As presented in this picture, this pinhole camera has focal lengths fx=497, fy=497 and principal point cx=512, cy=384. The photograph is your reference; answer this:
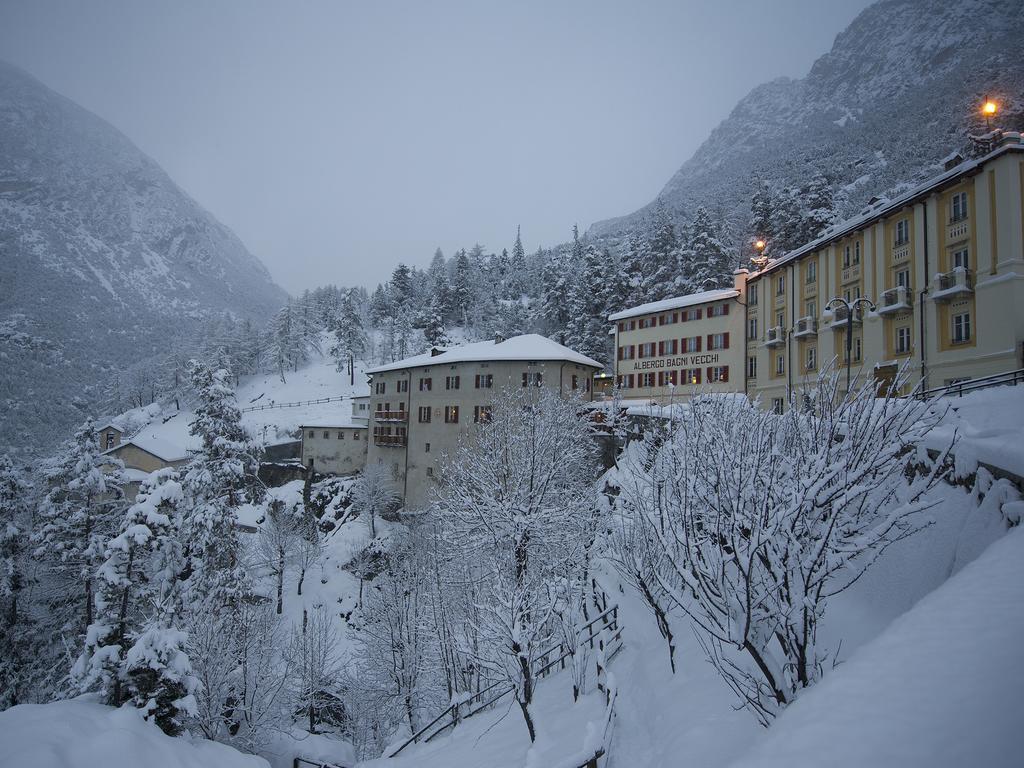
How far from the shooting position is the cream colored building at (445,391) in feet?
136

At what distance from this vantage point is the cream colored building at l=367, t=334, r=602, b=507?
136 feet

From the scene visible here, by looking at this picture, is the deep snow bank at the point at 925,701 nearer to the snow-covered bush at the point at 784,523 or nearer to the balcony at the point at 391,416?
the snow-covered bush at the point at 784,523

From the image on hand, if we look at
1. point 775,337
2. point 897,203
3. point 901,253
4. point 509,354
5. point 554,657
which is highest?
point 897,203

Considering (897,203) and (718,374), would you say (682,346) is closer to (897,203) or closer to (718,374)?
(718,374)

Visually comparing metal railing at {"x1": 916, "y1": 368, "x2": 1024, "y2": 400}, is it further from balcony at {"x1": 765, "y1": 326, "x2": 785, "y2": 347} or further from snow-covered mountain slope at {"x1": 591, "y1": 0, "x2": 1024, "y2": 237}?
snow-covered mountain slope at {"x1": 591, "y1": 0, "x2": 1024, "y2": 237}

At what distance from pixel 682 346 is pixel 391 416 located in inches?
1084

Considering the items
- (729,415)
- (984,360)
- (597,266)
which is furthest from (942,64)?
(729,415)

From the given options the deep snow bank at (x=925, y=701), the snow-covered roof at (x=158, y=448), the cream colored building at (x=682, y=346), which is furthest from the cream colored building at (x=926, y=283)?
the snow-covered roof at (x=158, y=448)

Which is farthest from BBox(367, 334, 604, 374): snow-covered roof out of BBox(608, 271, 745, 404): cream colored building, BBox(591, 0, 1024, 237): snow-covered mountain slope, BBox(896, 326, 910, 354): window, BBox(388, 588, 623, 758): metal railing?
BBox(591, 0, 1024, 237): snow-covered mountain slope

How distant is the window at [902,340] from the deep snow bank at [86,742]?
31905 millimetres

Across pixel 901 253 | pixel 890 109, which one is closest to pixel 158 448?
pixel 901 253

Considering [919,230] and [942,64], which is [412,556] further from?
[942,64]

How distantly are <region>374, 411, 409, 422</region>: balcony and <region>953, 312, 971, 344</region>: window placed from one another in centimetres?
3905

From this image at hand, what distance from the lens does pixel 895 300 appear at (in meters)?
26.0
